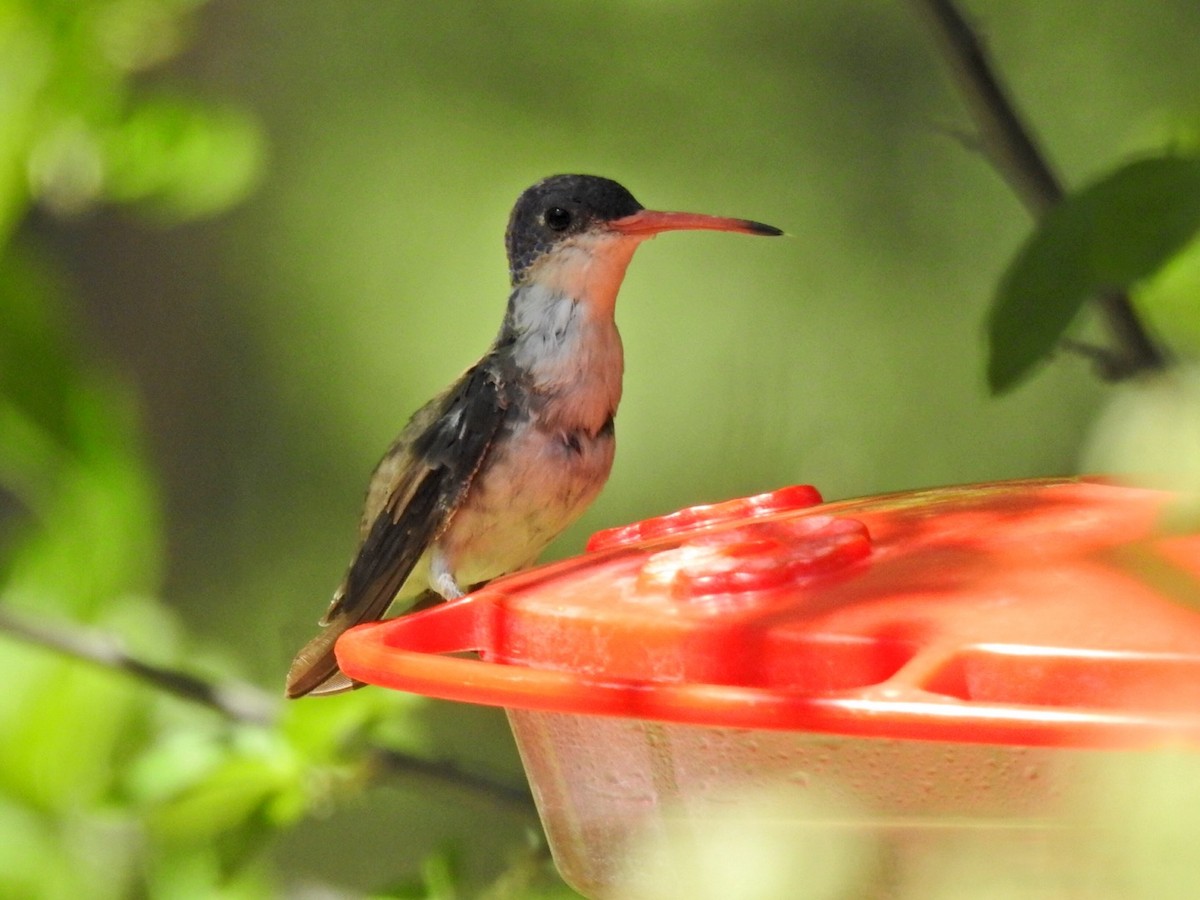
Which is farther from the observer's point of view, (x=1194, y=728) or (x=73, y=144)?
(x=73, y=144)

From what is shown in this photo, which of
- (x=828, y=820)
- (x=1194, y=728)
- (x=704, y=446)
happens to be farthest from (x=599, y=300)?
(x=704, y=446)

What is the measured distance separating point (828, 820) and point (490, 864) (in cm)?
440

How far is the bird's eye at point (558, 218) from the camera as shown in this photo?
3.23 meters

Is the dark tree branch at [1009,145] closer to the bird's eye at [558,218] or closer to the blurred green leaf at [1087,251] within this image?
the blurred green leaf at [1087,251]

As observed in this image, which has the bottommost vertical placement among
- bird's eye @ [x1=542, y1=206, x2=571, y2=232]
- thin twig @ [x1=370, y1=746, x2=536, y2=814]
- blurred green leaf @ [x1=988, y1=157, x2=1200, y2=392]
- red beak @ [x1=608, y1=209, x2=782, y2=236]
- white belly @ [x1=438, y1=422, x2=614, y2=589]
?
thin twig @ [x1=370, y1=746, x2=536, y2=814]

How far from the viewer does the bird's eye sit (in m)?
3.23

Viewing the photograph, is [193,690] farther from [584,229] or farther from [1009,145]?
[1009,145]

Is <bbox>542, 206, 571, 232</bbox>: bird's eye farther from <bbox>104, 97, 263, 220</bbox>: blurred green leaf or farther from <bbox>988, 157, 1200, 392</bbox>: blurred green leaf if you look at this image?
<bbox>988, 157, 1200, 392</bbox>: blurred green leaf

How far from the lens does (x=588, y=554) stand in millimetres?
2053

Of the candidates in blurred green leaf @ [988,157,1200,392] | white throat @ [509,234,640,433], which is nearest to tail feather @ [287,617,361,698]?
white throat @ [509,234,640,433]

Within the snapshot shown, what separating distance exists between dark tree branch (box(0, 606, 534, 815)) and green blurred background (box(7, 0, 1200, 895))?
257 centimetres

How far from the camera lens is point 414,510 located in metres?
2.82

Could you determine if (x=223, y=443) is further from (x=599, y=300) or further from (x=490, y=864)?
(x=599, y=300)

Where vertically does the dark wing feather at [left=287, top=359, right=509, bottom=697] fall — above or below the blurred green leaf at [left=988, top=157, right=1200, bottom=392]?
below
